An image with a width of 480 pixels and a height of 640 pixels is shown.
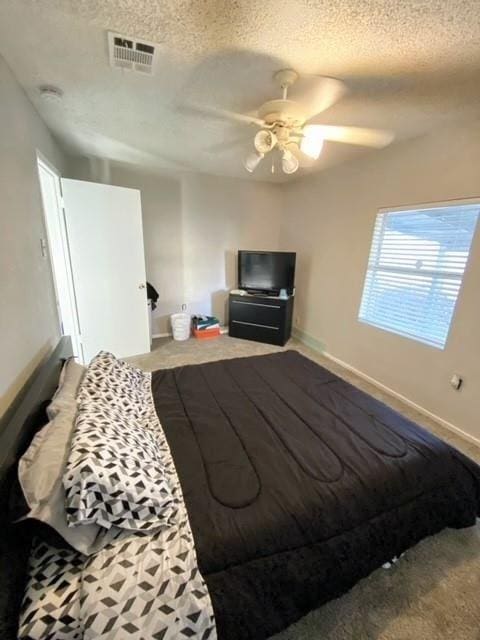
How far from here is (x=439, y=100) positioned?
1.81m

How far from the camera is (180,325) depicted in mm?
3957

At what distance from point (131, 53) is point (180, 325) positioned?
2.94m

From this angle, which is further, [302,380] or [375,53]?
[302,380]

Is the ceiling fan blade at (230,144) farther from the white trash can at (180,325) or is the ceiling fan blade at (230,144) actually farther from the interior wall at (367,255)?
the white trash can at (180,325)

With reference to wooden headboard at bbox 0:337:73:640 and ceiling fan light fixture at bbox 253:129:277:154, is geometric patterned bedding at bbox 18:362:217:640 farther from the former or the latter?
ceiling fan light fixture at bbox 253:129:277:154

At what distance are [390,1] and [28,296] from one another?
7.62ft

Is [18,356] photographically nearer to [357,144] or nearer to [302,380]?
[302,380]

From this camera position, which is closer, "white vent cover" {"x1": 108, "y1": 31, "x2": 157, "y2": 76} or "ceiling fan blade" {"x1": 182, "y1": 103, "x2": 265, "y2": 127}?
"white vent cover" {"x1": 108, "y1": 31, "x2": 157, "y2": 76}

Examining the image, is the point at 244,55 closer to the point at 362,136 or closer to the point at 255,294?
the point at 362,136

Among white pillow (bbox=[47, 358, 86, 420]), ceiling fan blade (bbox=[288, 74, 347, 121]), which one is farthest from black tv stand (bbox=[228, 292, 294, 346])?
white pillow (bbox=[47, 358, 86, 420])

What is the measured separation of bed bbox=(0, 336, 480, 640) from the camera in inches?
34.7

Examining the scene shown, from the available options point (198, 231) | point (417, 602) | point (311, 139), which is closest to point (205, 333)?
point (198, 231)

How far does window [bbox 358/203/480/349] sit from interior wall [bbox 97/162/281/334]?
2.06 metres

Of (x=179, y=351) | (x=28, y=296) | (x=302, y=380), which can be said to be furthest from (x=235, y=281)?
(x=28, y=296)
